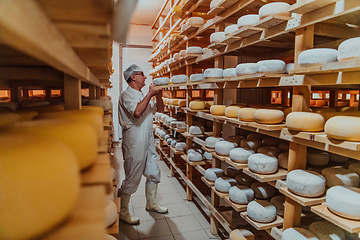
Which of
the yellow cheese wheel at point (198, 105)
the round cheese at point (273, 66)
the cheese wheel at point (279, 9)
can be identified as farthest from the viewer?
the yellow cheese wheel at point (198, 105)

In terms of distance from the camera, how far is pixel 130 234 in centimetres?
243

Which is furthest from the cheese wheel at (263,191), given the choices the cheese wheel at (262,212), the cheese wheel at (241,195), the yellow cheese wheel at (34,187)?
the yellow cheese wheel at (34,187)

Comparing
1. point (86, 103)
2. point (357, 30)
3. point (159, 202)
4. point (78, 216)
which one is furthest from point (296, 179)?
point (159, 202)

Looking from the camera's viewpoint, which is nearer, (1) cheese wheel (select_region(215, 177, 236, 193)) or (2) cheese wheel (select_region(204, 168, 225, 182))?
(1) cheese wheel (select_region(215, 177, 236, 193))

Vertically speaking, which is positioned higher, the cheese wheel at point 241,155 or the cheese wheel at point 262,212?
the cheese wheel at point 241,155

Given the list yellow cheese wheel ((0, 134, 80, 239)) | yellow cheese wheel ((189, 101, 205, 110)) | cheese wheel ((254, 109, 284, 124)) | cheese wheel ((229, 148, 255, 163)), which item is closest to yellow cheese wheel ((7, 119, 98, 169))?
yellow cheese wheel ((0, 134, 80, 239))

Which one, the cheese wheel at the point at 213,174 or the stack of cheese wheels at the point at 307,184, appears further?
the cheese wheel at the point at 213,174

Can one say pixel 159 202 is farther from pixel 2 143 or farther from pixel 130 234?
pixel 2 143

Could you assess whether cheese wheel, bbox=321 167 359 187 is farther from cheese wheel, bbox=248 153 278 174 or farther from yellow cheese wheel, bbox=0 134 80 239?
yellow cheese wheel, bbox=0 134 80 239

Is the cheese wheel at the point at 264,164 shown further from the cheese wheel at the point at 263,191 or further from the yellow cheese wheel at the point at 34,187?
the yellow cheese wheel at the point at 34,187

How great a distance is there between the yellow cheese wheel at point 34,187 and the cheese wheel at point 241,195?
1813 mm

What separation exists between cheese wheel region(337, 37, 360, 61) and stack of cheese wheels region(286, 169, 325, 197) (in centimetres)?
69

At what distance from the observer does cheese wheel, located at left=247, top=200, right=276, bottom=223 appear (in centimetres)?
168

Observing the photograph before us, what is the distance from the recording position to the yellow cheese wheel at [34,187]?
25 cm
